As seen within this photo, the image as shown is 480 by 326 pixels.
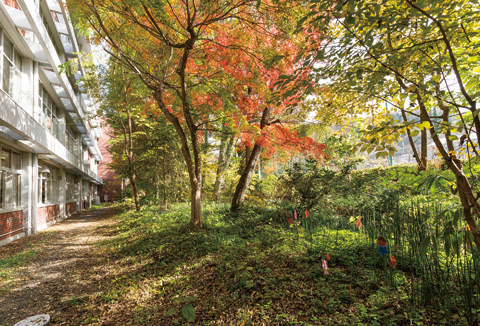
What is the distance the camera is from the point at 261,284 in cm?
338

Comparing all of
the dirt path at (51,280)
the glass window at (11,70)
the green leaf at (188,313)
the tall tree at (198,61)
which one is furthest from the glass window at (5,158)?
the green leaf at (188,313)

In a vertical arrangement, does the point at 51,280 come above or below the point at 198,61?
below

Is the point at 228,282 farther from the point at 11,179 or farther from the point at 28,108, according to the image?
the point at 28,108

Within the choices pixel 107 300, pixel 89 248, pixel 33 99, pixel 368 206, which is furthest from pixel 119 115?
pixel 368 206

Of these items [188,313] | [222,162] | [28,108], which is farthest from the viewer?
[222,162]

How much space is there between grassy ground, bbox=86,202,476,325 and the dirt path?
411 mm

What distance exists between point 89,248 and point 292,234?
5661 mm

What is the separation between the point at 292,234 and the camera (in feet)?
16.4

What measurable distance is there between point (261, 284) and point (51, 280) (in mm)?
4106

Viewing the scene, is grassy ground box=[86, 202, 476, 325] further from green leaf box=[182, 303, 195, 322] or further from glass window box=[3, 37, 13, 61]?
glass window box=[3, 37, 13, 61]

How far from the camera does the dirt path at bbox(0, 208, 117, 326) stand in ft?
12.0

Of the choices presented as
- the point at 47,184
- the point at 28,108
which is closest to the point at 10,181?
the point at 28,108

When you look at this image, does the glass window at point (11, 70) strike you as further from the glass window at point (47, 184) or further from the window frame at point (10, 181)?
the glass window at point (47, 184)

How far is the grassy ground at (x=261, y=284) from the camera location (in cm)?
257
